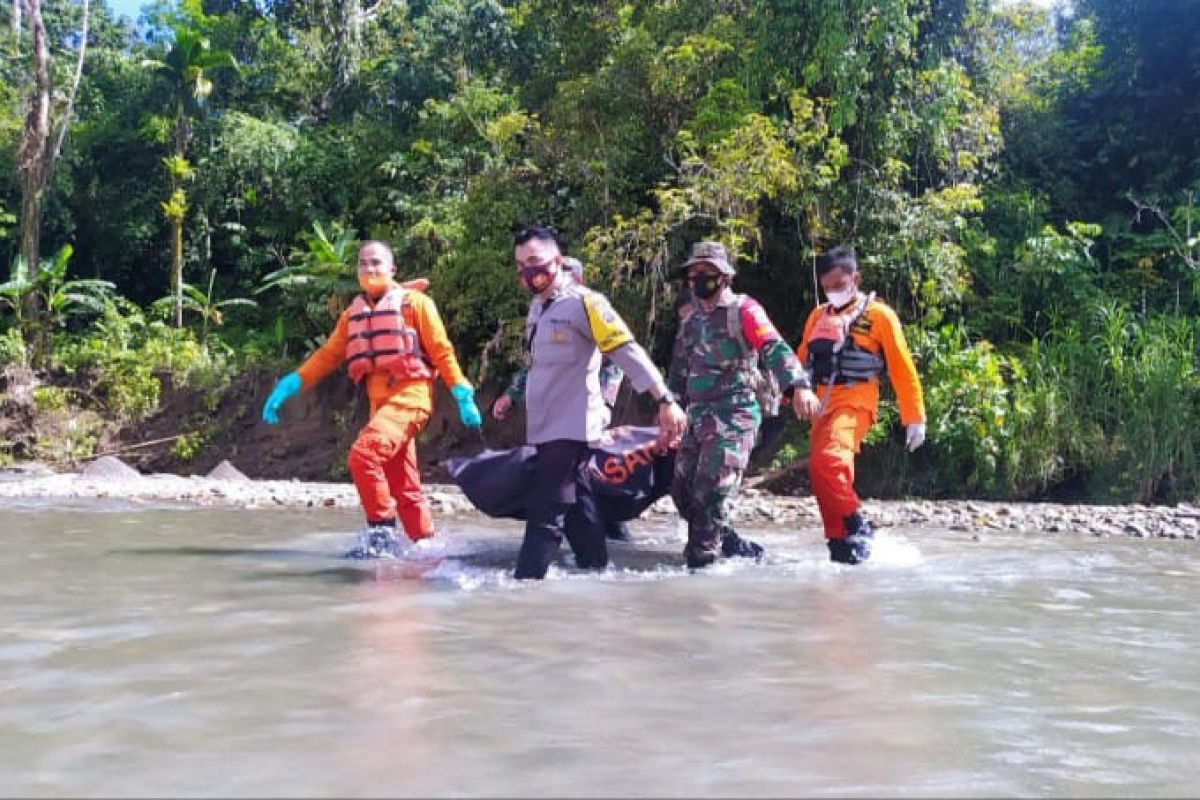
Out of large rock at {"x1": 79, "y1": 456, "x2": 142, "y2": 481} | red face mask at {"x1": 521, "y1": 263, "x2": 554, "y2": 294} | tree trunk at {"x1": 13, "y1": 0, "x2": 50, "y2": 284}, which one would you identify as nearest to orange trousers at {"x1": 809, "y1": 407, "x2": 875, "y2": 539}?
red face mask at {"x1": 521, "y1": 263, "x2": 554, "y2": 294}

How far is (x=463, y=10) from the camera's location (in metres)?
20.2

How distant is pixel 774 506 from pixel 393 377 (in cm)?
431

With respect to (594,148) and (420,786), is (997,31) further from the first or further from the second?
(420,786)

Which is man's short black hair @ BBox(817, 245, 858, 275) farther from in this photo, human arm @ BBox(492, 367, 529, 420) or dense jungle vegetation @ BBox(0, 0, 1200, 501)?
dense jungle vegetation @ BBox(0, 0, 1200, 501)

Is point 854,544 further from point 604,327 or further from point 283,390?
point 283,390

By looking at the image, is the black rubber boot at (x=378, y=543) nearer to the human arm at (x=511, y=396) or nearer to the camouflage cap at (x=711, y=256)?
the human arm at (x=511, y=396)

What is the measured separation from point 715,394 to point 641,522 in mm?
3063

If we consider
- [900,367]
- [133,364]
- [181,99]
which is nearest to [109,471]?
[133,364]

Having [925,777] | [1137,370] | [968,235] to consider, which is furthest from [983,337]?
[925,777]

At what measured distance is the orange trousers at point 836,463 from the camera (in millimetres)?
6316

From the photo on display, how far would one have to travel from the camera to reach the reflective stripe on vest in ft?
21.3

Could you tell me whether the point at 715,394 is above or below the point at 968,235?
below

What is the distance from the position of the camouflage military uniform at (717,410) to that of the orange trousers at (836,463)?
386mm

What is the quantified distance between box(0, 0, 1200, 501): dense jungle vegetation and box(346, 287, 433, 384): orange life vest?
18.0 feet
